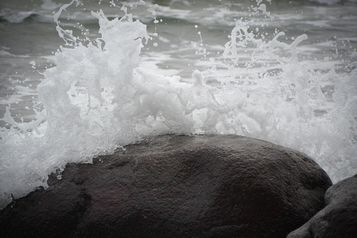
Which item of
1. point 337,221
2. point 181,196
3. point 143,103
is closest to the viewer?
point 337,221

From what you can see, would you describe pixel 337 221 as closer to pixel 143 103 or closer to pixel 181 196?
pixel 181 196

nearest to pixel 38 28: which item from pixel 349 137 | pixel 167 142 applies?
pixel 167 142

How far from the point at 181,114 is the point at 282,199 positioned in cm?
129

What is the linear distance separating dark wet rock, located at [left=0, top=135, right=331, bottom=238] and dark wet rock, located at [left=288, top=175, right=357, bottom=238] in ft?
0.91

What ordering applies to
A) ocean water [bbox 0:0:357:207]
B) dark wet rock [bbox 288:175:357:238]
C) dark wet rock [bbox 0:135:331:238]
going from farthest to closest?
ocean water [bbox 0:0:357:207] < dark wet rock [bbox 0:135:331:238] < dark wet rock [bbox 288:175:357:238]

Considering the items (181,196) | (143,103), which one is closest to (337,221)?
(181,196)

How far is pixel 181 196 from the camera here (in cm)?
268

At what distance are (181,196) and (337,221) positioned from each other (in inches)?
38.6

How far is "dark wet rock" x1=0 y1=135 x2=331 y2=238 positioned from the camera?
253cm

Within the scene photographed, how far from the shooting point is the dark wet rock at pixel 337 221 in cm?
208

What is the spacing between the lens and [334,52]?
267 inches

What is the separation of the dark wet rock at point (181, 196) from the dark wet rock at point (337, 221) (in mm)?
276

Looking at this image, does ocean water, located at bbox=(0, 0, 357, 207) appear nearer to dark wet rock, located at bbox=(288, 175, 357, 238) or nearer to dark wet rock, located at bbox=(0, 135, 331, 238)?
dark wet rock, located at bbox=(0, 135, 331, 238)

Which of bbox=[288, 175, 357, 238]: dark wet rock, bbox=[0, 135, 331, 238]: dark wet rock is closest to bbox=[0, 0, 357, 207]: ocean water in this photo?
bbox=[0, 135, 331, 238]: dark wet rock
